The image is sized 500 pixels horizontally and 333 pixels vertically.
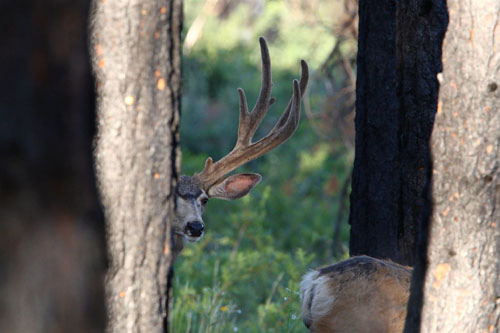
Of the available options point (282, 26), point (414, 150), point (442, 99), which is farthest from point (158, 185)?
point (282, 26)

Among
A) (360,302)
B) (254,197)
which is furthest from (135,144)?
(254,197)

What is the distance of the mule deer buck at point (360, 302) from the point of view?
14.2ft

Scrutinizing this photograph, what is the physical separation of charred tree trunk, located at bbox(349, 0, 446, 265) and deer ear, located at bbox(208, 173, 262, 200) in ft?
4.15

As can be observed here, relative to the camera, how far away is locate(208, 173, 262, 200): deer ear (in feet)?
20.9

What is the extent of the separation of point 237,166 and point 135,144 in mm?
3470

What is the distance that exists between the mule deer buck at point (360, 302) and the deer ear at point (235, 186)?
6.78 feet

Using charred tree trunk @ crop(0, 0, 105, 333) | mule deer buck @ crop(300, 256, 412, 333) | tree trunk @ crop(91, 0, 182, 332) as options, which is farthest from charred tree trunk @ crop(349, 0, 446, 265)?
charred tree trunk @ crop(0, 0, 105, 333)

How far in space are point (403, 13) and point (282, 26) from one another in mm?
12663

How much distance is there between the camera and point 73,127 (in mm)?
2148

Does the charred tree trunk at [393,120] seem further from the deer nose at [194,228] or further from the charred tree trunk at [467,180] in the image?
the charred tree trunk at [467,180]

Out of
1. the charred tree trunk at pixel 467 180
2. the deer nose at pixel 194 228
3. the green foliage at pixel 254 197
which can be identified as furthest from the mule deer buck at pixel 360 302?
the deer nose at pixel 194 228

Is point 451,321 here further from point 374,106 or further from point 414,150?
point 374,106

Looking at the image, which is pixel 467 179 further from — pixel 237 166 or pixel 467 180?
pixel 237 166

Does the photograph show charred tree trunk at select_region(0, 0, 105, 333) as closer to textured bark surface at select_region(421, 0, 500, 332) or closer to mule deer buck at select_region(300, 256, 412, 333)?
textured bark surface at select_region(421, 0, 500, 332)
